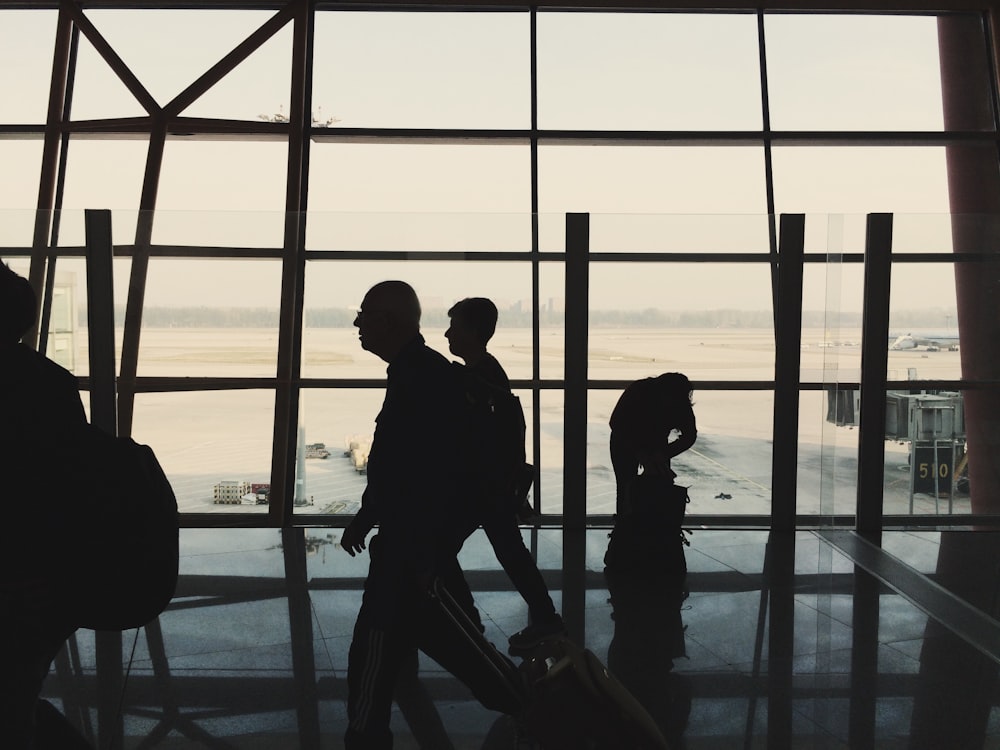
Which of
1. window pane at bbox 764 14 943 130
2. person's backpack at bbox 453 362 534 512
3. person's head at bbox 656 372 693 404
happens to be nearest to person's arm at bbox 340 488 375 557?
person's backpack at bbox 453 362 534 512

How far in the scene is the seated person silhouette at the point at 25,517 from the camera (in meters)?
1.81

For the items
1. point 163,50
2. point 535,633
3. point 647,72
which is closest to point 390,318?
point 535,633

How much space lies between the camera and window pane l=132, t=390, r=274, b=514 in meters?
6.41

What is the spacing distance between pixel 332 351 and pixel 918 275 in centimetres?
360

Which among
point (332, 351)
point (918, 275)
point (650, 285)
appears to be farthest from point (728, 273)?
point (332, 351)

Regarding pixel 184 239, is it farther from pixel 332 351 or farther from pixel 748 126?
pixel 748 126

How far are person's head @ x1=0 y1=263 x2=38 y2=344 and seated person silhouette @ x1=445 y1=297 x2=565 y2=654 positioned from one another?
2218 mm

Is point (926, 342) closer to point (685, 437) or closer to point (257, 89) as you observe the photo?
point (685, 437)

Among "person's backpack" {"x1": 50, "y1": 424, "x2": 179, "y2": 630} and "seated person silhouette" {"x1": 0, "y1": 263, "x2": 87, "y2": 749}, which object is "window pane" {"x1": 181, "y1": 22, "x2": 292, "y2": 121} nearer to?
"seated person silhouette" {"x1": 0, "y1": 263, "x2": 87, "y2": 749}

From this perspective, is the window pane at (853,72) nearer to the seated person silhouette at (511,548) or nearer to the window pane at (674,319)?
the window pane at (674,319)

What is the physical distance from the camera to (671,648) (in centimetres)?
400

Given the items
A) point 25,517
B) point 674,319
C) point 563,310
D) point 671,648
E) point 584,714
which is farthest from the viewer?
point 674,319

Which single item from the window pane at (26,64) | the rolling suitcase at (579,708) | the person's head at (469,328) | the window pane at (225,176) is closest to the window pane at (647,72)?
the window pane at (225,176)

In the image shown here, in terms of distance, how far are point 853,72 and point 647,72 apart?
2.03m
